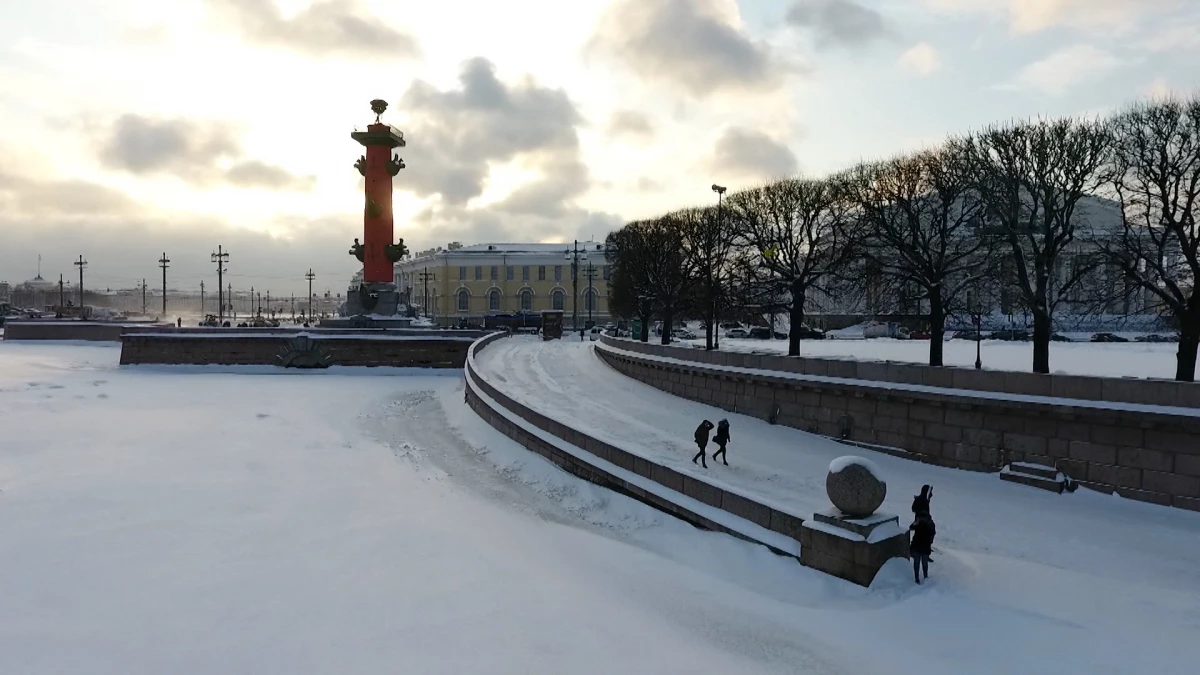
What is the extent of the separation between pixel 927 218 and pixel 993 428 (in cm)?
1993

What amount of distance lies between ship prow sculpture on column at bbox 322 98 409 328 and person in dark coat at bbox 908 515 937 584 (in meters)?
47.2

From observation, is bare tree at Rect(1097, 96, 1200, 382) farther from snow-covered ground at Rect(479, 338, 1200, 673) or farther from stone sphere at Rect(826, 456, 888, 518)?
stone sphere at Rect(826, 456, 888, 518)

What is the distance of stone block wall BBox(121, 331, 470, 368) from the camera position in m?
45.1

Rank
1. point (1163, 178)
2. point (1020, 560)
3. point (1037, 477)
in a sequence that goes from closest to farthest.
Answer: point (1020, 560), point (1037, 477), point (1163, 178)

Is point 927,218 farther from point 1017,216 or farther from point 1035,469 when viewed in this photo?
point 1035,469

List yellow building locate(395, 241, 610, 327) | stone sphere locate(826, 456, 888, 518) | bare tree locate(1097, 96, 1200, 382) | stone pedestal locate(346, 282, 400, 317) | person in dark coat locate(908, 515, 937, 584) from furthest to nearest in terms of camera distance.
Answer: yellow building locate(395, 241, 610, 327) < stone pedestal locate(346, 282, 400, 317) < bare tree locate(1097, 96, 1200, 382) < stone sphere locate(826, 456, 888, 518) < person in dark coat locate(908, 515, 937, 584)

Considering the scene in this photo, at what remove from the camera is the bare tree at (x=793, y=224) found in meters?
36.2

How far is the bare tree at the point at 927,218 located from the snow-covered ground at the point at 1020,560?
8.52 m

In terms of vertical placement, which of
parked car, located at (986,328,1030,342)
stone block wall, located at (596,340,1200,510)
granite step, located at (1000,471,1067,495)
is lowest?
granite step, located at (1000,471,1067,495)

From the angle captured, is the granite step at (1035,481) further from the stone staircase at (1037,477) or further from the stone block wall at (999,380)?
the stone block wall at (999,380)

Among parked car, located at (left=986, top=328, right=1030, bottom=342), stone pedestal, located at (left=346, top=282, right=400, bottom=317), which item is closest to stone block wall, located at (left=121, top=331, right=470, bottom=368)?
stone pedestal, located at (left=346, top=282, right=400, bottom=317)

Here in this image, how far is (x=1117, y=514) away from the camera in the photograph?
47.6ft

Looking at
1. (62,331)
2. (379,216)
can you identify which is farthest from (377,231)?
(62,331)

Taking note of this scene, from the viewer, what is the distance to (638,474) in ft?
52.1
